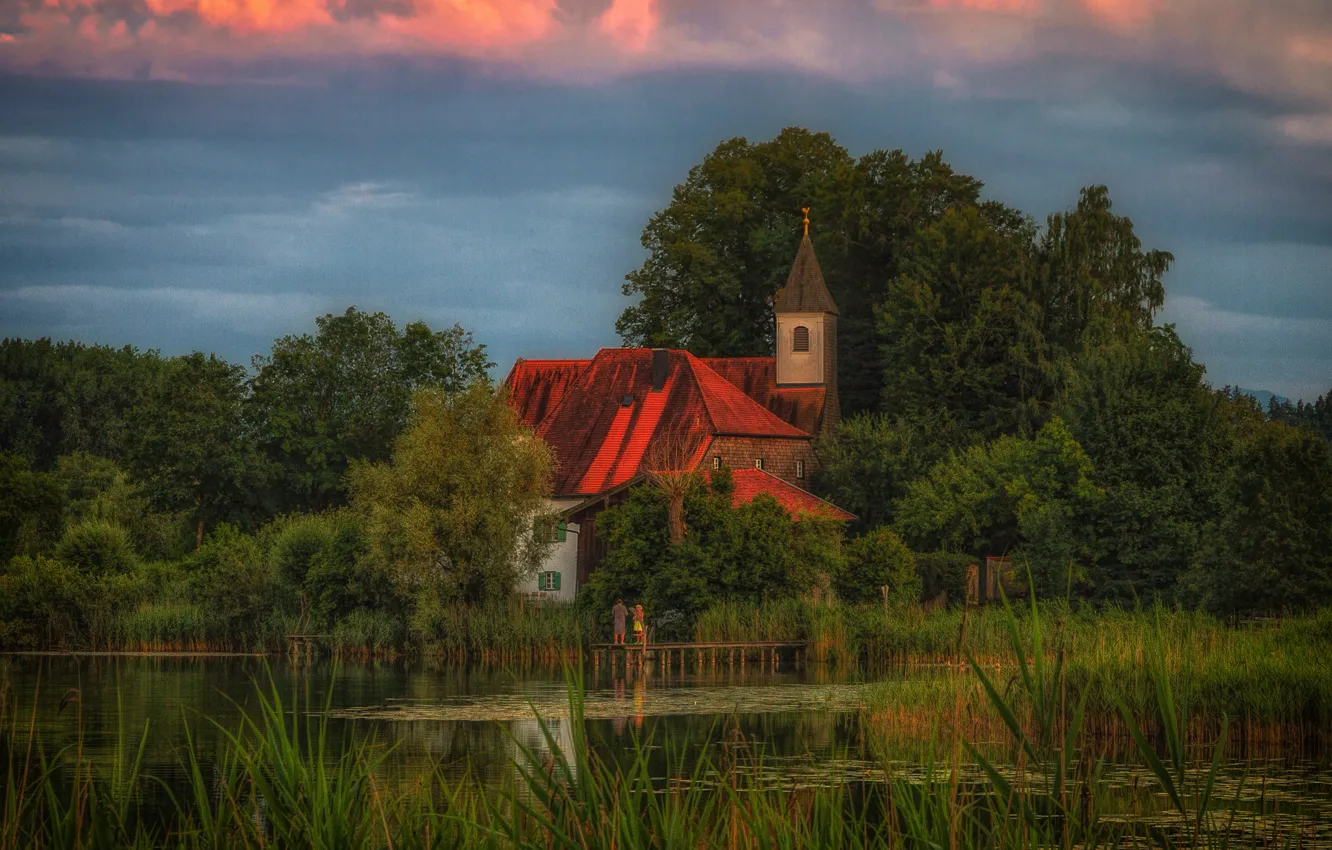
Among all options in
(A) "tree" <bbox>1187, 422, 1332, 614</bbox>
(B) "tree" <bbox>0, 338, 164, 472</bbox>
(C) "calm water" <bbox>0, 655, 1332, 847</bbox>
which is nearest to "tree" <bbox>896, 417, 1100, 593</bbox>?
(A) "tree" <bbox>1187, 422, 1332, 614</bbox>

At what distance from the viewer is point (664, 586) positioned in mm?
40000

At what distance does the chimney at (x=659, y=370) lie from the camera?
57.7 metres

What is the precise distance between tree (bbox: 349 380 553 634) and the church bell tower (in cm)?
1881

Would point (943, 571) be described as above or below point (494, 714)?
above

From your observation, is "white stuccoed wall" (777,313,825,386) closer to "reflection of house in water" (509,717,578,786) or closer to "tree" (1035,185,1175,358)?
"tree" (1035,185,1175,358)

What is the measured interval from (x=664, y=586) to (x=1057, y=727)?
21123mm

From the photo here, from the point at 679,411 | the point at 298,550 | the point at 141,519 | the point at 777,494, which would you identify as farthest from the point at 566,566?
the point at 141,519

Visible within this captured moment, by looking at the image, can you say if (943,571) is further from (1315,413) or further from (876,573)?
(1315,413)

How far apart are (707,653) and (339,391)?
31518 millimetres

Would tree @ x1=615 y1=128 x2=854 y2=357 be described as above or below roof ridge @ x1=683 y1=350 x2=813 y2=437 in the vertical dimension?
above

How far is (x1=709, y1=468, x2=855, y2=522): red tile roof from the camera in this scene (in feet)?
147

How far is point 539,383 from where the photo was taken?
6444 centimetres

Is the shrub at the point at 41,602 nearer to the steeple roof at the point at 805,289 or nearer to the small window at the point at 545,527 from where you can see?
the small window at the point at 545,527

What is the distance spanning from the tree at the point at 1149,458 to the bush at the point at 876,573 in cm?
473
